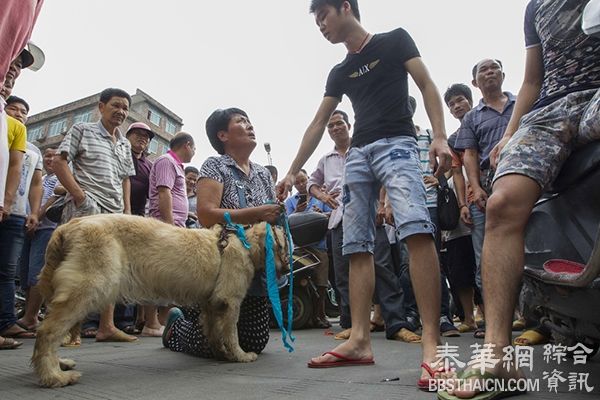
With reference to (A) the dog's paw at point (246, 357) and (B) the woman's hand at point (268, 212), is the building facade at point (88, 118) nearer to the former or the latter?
(B) the woman's hand at point (268, 212)

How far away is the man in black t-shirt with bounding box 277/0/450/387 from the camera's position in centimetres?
221

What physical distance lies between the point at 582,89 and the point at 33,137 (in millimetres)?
42220

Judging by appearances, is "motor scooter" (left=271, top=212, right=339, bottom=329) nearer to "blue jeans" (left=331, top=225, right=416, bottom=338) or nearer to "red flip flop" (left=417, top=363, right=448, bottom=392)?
"blue jeans" (left=331, top=225, right=416, bottom=338)

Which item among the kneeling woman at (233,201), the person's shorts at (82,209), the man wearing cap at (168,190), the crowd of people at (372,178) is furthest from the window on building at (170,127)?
the kneeling woman at (233,201)

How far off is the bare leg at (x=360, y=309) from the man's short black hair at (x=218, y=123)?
5.51ft

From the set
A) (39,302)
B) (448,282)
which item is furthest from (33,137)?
(448,282)

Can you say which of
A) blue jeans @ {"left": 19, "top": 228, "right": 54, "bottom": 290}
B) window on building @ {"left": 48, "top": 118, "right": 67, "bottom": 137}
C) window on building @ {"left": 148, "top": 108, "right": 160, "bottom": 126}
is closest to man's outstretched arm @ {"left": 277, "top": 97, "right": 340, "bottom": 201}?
blue jeans @ {"left": 19, "top": 228, "right": 54, "bottom": 290}

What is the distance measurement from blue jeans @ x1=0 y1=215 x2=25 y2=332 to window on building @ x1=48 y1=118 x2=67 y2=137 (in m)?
34.2

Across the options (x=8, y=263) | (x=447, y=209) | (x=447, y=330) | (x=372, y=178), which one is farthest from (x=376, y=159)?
(x=8, y=263)

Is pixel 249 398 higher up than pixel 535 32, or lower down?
lower down

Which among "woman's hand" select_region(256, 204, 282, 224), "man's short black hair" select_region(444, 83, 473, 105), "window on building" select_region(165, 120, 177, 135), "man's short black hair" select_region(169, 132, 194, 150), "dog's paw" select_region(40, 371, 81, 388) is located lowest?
"dog's paw" select_region(40, 371, 81, 388)

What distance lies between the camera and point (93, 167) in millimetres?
4023

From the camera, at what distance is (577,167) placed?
1.60 m

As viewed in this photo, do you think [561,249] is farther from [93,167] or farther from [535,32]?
[93,167]
